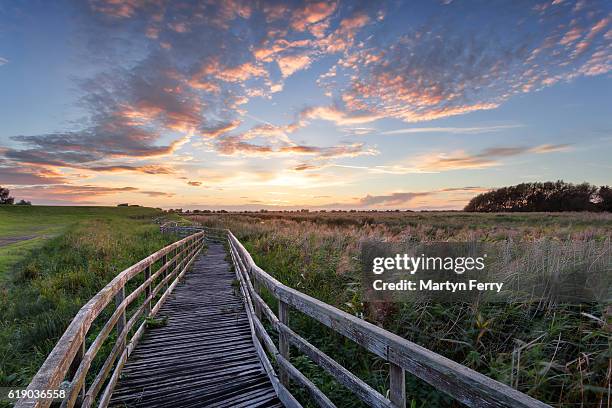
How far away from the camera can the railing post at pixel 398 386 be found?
2029 millimetres

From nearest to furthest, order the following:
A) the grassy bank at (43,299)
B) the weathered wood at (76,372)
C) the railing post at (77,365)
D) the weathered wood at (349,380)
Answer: the weathered wood at (349,380) → the weathered wood at (76,372) → the railing post at (77,365) → the grassy bank at (43,299)

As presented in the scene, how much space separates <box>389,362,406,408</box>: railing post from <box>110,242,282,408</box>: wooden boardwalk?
2.42 m

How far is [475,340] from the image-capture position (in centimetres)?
460

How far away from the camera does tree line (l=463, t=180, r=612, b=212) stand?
63.6 meters

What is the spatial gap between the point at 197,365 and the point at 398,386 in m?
3.95

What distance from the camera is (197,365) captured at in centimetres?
501

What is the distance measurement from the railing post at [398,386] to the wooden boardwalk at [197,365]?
2420 millimetres

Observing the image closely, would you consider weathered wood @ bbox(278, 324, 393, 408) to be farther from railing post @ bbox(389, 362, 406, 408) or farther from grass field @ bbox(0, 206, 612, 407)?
grass field @ bbox(0, 206, 612, 407)

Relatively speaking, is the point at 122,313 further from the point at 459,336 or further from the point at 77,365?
the point at 459,336

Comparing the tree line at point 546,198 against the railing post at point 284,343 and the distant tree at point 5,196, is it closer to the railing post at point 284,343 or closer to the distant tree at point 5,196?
the railing post at point 284,343

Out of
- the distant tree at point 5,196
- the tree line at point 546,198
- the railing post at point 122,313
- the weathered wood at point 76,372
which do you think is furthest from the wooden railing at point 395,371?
the distant tree at point 5,196

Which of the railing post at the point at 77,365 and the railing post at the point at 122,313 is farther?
the railing post at the point at 122,313

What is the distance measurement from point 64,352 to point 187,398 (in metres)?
2.02

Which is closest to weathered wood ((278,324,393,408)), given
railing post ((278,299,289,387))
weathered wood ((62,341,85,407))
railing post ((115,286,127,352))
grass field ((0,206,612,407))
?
railing post ((278,299,289,387))
